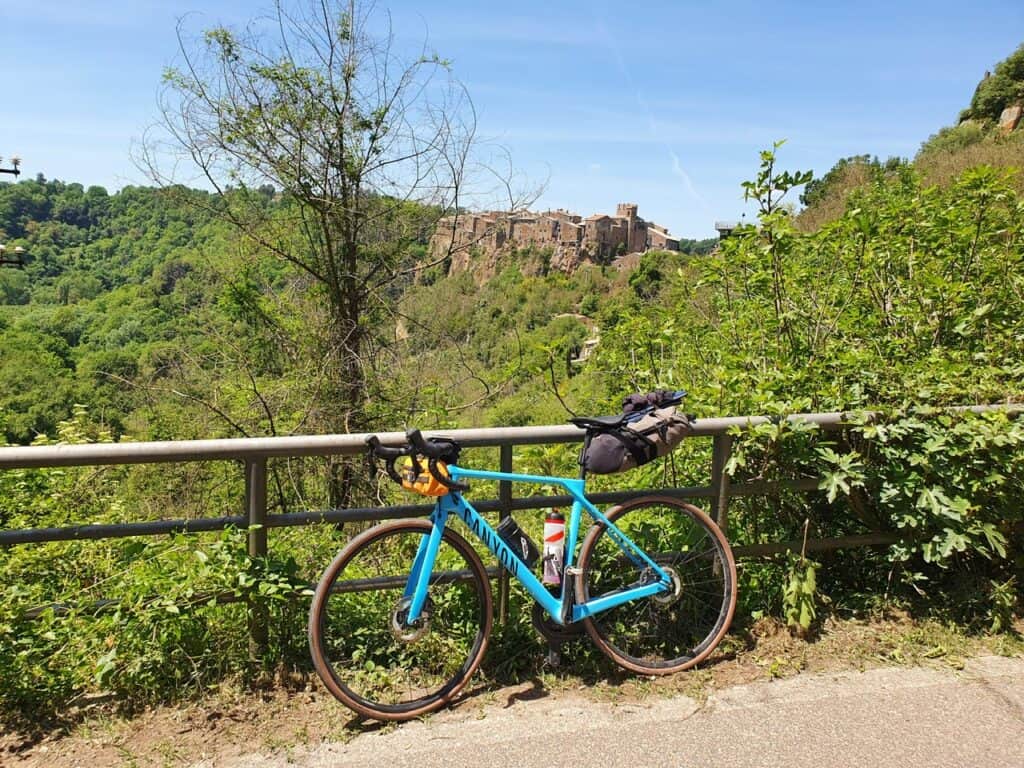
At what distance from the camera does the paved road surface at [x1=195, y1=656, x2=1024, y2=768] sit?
2.76 m

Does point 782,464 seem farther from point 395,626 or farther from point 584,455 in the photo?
point 395,626

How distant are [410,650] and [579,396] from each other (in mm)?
3043

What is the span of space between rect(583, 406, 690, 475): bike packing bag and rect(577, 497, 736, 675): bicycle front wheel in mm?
285

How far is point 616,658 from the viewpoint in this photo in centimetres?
332

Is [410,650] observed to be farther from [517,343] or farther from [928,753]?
[517,343]

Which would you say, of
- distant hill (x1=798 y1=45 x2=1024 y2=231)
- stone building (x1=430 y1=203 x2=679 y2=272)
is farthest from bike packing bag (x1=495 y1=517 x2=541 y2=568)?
distant hill (x1=798 y1=45 x2=1024 y2=231)

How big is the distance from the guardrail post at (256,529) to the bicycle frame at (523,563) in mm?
649

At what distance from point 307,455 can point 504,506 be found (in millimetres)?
927

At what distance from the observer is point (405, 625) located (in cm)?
309

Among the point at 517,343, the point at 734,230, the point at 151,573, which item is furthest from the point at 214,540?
the point at 517,343

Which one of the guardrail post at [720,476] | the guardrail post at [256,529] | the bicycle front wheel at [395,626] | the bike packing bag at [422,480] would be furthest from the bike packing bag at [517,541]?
the guardrail post at [720,476]

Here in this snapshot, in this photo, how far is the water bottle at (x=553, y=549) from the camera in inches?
130

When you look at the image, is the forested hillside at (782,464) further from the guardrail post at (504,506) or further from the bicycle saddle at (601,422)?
the bicycle saddle at (601,422)

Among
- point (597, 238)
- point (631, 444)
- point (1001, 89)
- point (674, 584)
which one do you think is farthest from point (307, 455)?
point (597, 238)
